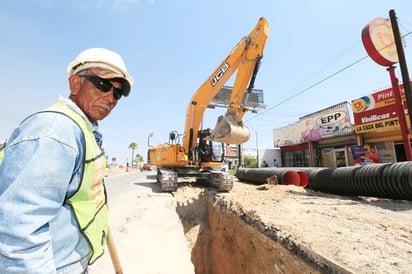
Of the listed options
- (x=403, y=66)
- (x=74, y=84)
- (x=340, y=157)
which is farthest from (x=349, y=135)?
(x=74, y=84)

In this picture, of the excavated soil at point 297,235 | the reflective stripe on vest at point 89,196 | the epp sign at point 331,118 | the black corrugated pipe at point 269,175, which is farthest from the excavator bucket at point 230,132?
the epp sign at point 331,118

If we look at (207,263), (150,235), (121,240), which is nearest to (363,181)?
(207,263)

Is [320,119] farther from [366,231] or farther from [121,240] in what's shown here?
[121,240]

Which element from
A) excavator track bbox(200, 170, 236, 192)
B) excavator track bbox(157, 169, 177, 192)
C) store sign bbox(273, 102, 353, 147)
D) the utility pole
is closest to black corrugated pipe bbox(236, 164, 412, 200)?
excavator track bbox(200, 170, 236, 192)

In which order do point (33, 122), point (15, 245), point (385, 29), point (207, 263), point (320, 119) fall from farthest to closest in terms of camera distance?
point (320, 119)
point (385, 29)
point (207, 263)
point (33, 122)
point (15, 245)

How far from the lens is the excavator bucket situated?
7.11 metres

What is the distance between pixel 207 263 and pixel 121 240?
4487 millimetres

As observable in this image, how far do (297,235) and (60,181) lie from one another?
382 cm

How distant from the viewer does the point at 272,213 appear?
516 centimetres

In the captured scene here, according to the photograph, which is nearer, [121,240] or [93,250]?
[93,250]

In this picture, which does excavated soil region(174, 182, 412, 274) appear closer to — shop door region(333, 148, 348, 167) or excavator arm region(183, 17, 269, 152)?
excavator arm region(183, 17, 269, 152)

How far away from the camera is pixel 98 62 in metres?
1.44

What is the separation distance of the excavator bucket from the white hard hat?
5710mm

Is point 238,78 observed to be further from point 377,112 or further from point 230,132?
point 377,112
